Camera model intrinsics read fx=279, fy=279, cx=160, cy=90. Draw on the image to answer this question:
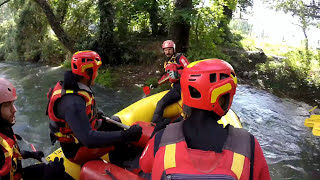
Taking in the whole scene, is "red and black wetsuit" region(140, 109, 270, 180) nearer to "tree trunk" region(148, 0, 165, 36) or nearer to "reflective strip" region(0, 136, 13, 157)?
"reflective strip" region(0, 136, 13, 157)

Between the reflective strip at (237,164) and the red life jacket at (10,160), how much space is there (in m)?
1.58

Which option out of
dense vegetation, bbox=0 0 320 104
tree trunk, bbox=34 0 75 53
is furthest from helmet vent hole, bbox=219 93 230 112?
tree trunk, bbox=34 0 75 53

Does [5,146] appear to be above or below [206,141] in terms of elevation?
below

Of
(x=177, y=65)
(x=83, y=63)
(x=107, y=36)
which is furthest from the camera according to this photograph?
(x=107, y=36)

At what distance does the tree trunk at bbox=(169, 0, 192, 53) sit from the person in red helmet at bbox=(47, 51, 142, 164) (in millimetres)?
6203

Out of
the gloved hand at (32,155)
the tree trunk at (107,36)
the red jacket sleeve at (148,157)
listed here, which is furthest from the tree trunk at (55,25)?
the red jacket sleeve at (148,157)

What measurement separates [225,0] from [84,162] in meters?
8.52

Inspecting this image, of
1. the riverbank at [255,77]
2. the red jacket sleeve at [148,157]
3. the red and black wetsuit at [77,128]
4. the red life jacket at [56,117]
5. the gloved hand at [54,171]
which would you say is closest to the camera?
the red jacket sleeve at [148,157]

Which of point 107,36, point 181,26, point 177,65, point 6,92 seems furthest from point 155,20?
point 6,92

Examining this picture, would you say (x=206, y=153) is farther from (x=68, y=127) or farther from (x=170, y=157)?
(x=68, y=127)

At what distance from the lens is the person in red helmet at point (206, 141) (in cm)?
139

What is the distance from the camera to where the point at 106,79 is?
35.4ft

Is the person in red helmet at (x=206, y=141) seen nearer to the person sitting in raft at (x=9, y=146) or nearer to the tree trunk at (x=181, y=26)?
the person sitting in raft at (x=9, y=146)

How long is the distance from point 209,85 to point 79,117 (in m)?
1.38
